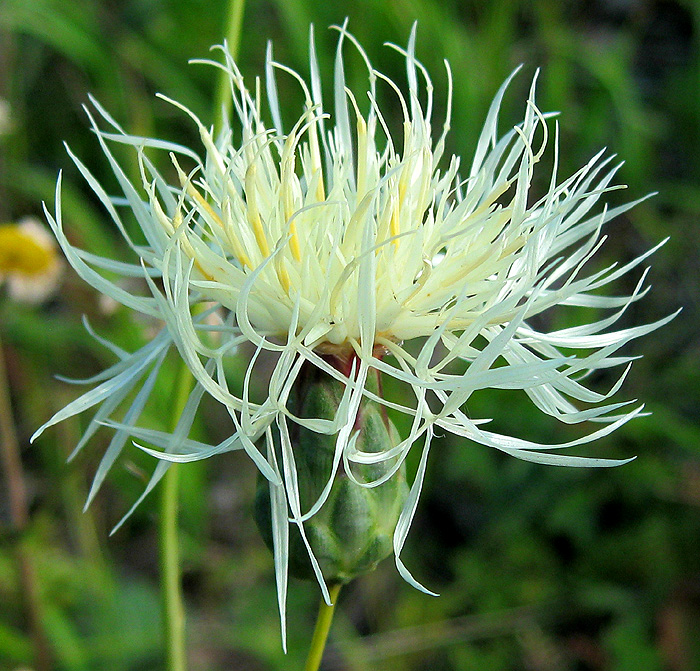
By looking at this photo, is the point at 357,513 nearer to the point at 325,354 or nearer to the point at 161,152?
the point at 325,354

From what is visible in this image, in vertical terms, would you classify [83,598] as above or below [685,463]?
below

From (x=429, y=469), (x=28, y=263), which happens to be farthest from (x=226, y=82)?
(x=429, y=469)

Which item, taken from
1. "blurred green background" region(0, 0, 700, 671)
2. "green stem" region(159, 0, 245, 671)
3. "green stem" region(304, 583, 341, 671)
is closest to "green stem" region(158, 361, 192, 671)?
"green stem" region(159, 0, 245, 671)

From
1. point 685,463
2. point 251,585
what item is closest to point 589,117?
point 685,463

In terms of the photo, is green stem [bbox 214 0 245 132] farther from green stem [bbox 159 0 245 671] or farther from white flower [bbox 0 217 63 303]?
white flower [bbox 0 217 63 303]

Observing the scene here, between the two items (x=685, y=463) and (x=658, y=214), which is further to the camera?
(x=658, y=214)

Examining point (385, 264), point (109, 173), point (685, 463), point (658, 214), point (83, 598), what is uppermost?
point (658, 214)

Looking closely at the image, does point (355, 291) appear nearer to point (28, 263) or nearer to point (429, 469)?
point (28, 263)
